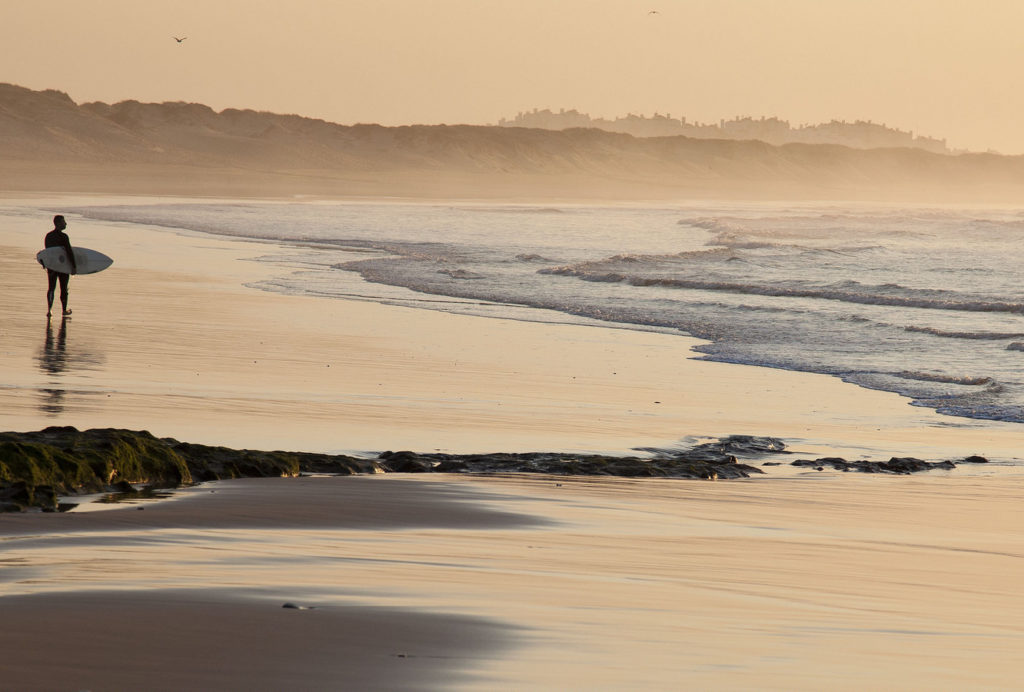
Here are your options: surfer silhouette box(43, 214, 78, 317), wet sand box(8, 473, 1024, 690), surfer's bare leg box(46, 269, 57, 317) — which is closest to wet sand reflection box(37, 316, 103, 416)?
surfer's bare leg box(46, 269, 57, 317)

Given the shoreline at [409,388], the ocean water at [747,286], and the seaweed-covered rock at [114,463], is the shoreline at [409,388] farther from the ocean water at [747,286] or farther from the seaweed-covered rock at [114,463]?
the ocean water at [747,286]

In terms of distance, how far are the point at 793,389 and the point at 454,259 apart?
76.5 feet

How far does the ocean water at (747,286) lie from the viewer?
1686 cm

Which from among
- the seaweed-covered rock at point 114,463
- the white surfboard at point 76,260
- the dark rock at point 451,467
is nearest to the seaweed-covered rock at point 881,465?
the dark rock at point 451,467

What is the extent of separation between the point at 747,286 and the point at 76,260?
49.6ft

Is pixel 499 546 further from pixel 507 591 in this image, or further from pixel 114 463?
pixel 114 463

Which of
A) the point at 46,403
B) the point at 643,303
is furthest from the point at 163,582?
the point at 643,303

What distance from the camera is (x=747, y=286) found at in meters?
28.9

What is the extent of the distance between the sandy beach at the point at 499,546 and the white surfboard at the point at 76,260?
271cm

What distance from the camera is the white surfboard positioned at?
17.2 meters

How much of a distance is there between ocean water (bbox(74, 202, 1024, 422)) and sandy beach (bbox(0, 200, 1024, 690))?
2391 mm

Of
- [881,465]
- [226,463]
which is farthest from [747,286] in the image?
[226,463]

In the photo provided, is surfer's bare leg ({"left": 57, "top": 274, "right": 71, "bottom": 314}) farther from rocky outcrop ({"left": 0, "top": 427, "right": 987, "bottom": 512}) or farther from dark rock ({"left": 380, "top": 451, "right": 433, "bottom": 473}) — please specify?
dark rock ({"left": 380, "top": 451, "right": 433, "bottom": 473})

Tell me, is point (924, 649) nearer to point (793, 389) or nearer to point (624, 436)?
point (624, 436)
